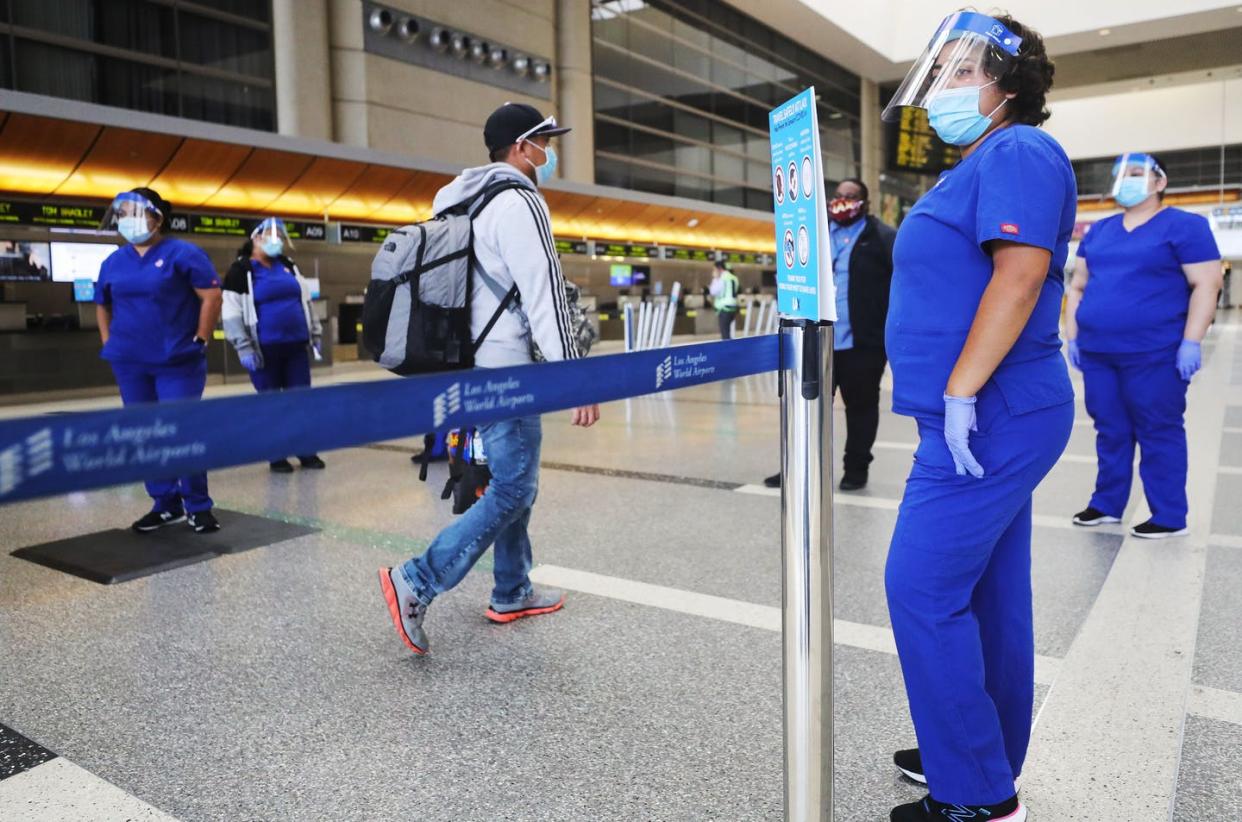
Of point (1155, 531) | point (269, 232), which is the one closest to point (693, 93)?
point (269, 232)

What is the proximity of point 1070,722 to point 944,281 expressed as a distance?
1.29 m

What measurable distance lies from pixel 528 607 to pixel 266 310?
12.4 feet

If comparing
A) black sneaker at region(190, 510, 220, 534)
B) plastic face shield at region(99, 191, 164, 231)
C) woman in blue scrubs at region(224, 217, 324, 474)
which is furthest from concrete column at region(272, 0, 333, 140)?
black sneaker at region(190, 510, 220, 534)

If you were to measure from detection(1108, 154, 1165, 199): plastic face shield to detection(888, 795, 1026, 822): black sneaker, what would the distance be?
9.90 ft

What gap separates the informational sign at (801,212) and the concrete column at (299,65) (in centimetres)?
1346

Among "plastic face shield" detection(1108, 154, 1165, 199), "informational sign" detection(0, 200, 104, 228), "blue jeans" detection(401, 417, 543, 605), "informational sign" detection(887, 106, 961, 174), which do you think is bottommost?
"blue jeans" detection(401, 417, 543, 605)

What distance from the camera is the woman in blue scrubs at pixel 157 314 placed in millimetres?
4160

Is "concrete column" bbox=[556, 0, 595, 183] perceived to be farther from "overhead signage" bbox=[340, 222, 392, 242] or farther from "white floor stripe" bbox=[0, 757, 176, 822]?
"white floor stripe" bbox=[0, 757, 176, 822]

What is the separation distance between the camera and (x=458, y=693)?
2465mm

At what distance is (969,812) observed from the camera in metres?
1.68

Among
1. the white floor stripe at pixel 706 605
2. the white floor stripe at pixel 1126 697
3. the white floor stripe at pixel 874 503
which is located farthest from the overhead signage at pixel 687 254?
the white floor stripe at pixel 706 605

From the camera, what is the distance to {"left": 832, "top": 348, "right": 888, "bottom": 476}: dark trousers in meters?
5.11

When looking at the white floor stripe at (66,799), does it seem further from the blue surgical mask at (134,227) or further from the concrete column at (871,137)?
the concrete column at (871,137)

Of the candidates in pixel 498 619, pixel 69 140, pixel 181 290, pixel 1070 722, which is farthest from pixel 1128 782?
pixel 69 140
